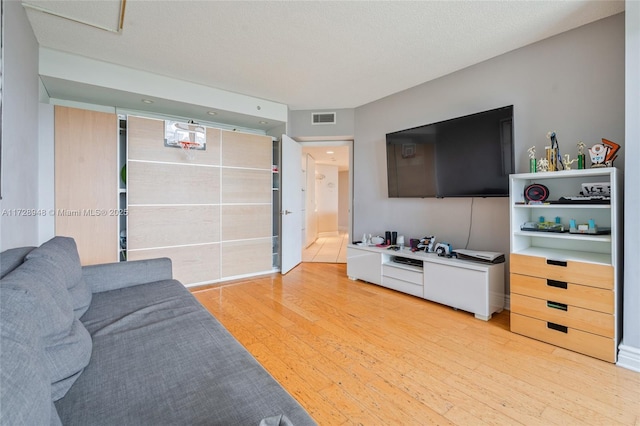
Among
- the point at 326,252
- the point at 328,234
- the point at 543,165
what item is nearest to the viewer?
the point at 543,165

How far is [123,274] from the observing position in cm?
207

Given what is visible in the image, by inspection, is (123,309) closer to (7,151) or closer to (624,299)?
(7,151)

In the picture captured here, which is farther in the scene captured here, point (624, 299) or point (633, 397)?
point (624, 299)

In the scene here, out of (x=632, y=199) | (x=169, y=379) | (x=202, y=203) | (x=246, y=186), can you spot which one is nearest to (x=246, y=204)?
(x=246, y=186)

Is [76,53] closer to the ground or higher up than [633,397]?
higher up

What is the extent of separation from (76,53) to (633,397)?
16.4 feet

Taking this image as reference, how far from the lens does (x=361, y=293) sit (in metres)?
3.31

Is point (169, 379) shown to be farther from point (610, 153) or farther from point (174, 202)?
point (610, 153)

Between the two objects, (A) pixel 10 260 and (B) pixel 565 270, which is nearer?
(A) pixel 10 260

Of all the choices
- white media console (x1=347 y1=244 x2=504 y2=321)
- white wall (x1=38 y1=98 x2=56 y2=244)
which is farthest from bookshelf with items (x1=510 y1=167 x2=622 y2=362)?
Answer: white wall (x1=38 y1=98 x2=56 y2=244)

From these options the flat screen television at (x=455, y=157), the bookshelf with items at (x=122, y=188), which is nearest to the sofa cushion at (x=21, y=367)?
the bookshelf with items at (x=122, y=188)

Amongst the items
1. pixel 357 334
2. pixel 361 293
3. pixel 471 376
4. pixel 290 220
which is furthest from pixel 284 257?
pixel 471 376

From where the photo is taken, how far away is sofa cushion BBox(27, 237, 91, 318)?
1.39 metres

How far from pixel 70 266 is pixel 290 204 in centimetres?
290
